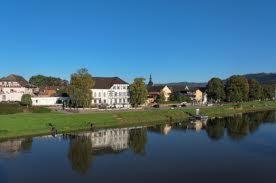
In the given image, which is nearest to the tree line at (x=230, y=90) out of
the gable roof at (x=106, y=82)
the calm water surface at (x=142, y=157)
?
the gable roof at (x=106, y=82)

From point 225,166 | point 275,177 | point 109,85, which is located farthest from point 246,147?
point 109,85

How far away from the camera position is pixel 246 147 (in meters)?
53.7

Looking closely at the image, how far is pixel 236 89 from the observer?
469ft

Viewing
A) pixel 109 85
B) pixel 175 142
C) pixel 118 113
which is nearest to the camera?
pixel 175 142

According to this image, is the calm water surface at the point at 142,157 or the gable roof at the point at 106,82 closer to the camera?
the calm water surface at the point at 142,157

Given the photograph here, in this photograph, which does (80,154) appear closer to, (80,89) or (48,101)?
(80,89)

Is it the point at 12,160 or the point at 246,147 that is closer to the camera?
the point at 12,160

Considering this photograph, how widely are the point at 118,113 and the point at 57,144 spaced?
31398 mm

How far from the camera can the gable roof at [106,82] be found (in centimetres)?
12154

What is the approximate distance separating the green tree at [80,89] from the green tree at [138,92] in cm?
1578

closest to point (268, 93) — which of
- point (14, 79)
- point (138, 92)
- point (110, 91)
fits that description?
point (110, 91)

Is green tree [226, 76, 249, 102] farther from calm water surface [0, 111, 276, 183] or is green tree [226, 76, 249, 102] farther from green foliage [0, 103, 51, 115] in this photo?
green foliage [0, 103, 51, 115]

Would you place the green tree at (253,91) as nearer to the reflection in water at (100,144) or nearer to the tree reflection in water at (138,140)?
the tree reflection in water at (138,140)

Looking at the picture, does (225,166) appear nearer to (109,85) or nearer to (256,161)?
(256,161)
